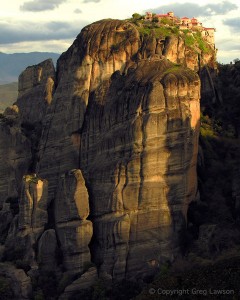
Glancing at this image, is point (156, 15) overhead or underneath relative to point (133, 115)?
overhead

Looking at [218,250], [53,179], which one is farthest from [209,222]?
[53,179]

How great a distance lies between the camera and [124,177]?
1854 inches

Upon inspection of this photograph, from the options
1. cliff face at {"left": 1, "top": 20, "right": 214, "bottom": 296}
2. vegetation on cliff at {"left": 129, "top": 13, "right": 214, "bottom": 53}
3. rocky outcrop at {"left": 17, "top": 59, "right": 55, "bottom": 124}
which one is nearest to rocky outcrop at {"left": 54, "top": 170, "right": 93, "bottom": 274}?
cliff face at {"left": 1, "top": 20, "right": 214, "bottom": 296}

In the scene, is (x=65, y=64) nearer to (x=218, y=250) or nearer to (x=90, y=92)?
(x=90, y=92)

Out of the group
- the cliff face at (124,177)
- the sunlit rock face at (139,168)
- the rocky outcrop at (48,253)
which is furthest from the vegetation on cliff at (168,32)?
the rocky outcrop at (48,253)

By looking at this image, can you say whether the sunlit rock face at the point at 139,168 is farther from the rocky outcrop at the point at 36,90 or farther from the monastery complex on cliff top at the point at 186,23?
the monastery complex on cliff top at the point at 186,23

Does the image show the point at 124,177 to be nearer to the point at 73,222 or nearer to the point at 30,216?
the point at 73,222

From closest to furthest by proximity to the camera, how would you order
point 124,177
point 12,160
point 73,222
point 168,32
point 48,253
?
point 124,177
point 73,222
point 48,253
point 12,160
point 168,32

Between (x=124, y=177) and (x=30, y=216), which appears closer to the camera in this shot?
(x=124, y=177)

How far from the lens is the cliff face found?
46688 mm

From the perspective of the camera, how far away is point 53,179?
175 ft

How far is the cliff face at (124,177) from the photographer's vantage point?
46.7 meters

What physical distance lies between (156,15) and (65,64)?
45.9 feet

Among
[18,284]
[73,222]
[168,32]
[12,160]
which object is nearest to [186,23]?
[168,32]
